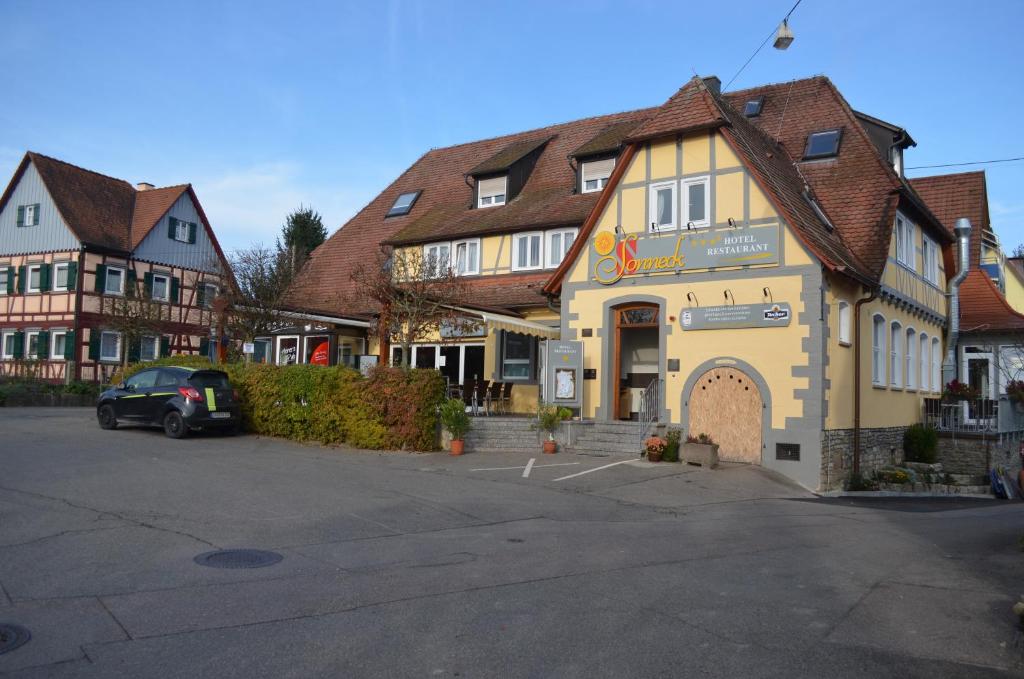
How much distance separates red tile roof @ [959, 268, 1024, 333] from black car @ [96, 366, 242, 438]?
72.2ft

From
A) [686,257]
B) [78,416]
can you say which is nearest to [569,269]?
[686,257]

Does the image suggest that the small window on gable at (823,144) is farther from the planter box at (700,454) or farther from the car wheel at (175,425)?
the car wheel at (175,425)

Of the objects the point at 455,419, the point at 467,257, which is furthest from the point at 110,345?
the point at 455,419

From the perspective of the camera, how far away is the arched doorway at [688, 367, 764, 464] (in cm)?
1772

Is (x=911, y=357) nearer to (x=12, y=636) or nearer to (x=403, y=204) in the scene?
(x=403, y=204)

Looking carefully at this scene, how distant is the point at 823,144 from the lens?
22.6 m

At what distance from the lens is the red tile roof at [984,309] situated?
2586 centimetres

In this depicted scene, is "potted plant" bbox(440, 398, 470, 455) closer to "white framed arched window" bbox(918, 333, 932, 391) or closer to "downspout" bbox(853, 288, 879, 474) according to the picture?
"downspout" bbox(853, 288, 879, 474)

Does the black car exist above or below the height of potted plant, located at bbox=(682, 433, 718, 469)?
above

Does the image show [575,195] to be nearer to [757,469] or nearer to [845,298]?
[845,298]

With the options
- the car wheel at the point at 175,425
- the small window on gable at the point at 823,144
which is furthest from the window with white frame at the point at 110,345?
the small window on gable at the point at 823,144

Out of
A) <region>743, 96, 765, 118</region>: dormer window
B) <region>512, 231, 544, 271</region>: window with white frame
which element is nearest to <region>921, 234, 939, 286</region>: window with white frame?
<region>743, 96, 765, 118</region>: dormer window

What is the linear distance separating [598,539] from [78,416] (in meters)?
20.2

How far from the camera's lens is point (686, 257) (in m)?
18.9
